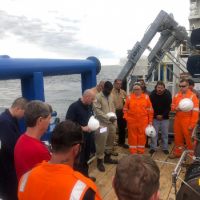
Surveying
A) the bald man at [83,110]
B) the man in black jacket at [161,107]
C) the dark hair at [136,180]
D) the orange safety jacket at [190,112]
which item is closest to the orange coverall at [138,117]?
the man in black jacket at [161,107]

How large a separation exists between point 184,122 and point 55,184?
4.46 meters

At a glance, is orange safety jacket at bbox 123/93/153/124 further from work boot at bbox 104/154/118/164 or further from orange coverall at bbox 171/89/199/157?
work boot at bbox 104/154/118/164

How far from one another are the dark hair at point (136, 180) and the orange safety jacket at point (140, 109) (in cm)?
451

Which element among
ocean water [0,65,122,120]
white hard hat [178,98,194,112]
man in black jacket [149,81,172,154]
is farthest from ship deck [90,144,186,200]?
ocean water [0,65,122,120]

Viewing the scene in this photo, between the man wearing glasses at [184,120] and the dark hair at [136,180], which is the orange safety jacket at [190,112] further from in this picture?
the dark hair at [136,180]

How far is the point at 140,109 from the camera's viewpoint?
577 cm

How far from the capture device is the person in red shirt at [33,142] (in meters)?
2.17

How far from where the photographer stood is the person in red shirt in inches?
85.3

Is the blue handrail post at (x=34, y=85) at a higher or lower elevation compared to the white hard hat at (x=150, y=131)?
higher

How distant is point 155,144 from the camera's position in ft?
20.3

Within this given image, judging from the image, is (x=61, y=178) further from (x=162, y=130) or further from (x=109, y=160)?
(x=162, y=130)

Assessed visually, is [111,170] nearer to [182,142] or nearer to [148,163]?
[182,142]

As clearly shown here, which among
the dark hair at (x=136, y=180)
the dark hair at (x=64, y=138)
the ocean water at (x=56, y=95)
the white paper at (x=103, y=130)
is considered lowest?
the ocean water at (x=56, y=95)

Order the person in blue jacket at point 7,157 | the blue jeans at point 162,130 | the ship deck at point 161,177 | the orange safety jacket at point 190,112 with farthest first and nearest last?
the blue jeans at point 162,130, the orange safety jacket at point 190,112, the ship deck at point 161,177, the person in blue jacket at point 7,157
